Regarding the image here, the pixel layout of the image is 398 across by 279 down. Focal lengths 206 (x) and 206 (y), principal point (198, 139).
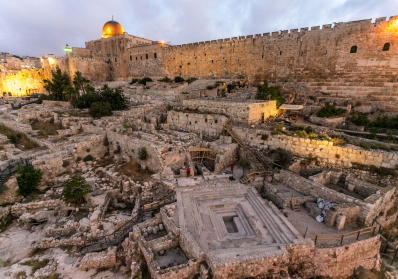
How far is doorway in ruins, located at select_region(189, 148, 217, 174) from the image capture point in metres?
12.8

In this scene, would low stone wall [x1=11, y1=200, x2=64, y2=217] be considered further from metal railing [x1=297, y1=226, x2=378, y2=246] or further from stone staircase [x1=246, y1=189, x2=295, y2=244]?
metal railing [x1=297, y1=226, x2=378, y2=246]

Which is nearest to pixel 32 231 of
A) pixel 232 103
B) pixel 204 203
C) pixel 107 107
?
pixel 204 203

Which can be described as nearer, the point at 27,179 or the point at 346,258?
the point at 346,258

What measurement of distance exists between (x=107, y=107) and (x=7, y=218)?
11077 millimetres

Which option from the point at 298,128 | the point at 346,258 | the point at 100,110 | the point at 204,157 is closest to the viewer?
the point at 346,258

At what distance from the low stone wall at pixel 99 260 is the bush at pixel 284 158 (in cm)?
904

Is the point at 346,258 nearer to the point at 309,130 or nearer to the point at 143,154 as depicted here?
the point at 309,130

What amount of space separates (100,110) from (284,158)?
1536cm

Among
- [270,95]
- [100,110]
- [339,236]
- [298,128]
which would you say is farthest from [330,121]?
[100,110]

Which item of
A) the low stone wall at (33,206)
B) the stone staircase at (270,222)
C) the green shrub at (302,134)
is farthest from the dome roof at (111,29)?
the stone staircase at (270,222)

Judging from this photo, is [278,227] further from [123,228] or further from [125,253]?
[123,228]

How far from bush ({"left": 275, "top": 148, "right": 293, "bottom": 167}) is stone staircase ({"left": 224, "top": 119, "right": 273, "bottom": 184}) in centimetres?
53

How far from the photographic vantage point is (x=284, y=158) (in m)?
11.4

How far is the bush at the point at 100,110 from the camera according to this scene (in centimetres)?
1812
